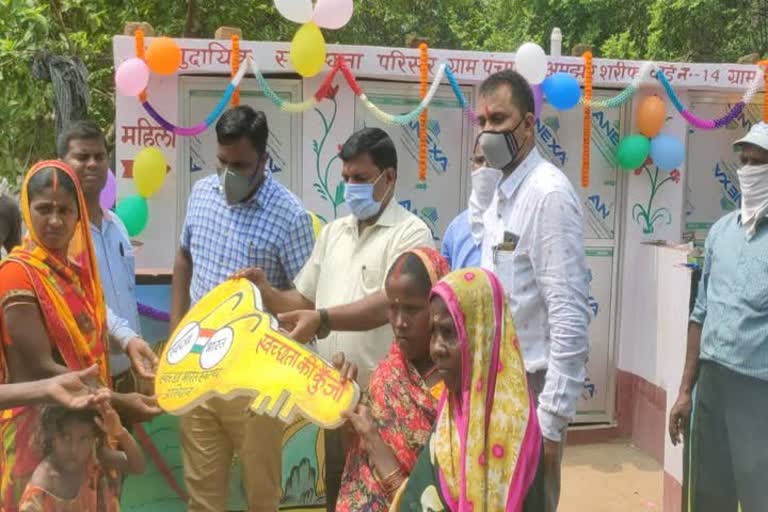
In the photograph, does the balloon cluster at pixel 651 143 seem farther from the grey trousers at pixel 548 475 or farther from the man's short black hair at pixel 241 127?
the grey trousers at pixel 548 475

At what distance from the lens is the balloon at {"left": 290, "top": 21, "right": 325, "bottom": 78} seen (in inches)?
224

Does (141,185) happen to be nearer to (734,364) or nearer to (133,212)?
(133,212)

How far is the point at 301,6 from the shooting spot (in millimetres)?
5824

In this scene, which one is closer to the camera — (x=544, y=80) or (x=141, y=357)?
(x=141, y=357)

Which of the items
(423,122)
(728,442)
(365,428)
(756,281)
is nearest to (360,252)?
(365,428)

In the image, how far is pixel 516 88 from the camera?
2.95 meters

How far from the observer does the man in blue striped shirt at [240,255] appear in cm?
378

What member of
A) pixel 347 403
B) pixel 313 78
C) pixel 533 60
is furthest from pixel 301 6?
pixel 347 403

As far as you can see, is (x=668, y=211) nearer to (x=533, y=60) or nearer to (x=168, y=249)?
(x=533, y=60)

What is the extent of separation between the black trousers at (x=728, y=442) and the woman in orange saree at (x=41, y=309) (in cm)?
228

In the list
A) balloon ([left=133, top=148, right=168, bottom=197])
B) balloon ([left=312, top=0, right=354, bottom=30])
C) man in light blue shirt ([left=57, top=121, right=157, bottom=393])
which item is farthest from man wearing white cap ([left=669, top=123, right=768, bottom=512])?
balloon ([left=133, top=148, right=168, bottom=197])

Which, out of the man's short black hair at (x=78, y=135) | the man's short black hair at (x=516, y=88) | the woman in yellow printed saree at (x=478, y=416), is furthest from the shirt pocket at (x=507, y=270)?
the man's short black hair at (x=78, y=135)

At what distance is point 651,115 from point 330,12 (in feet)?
7.38

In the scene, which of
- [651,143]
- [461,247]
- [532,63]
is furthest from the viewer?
[651,143]
